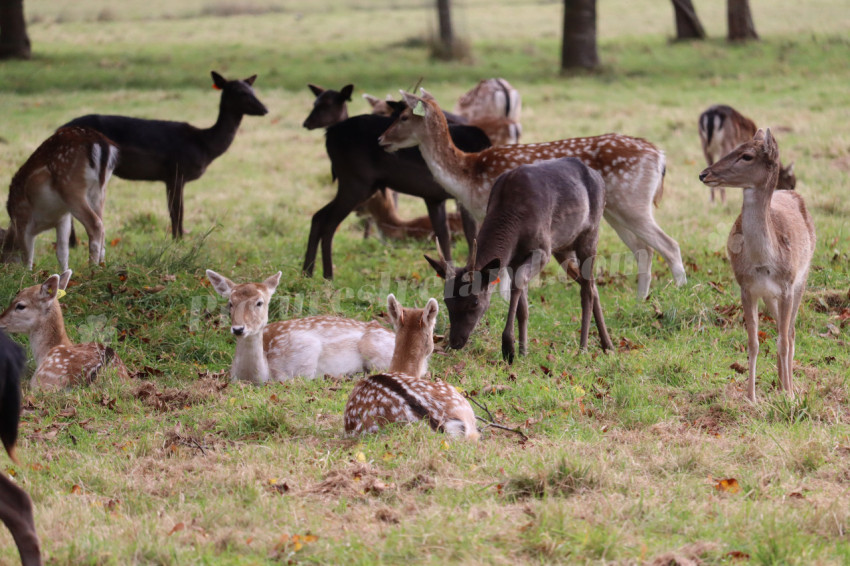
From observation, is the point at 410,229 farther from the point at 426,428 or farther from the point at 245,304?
the point at 426,428

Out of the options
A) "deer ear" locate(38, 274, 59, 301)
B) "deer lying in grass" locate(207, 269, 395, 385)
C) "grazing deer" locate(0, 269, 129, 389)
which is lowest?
"deer lying in grass" locate(207, 269, 395, 385)

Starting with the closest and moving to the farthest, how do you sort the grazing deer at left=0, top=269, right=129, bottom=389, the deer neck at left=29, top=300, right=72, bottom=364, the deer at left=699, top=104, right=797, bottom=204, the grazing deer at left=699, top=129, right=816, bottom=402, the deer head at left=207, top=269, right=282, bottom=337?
the grazing deer at left=699, top=129, right=816, bottom=402 < the grazing deer at left=0, top=269, right=129, bottom=389 < the deer head at left=207, top=269, right=282, bottom=337 < the deer neck at left=29, top=300, right=72, bottom=364 < the deer at left=699, top=104, right=797, bottom=204

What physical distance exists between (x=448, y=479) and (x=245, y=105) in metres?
6.80

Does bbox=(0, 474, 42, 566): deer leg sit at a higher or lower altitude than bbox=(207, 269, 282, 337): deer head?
higher

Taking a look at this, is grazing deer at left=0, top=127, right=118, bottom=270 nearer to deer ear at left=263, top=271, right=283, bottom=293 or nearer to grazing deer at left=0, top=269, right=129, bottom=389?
grazing deer at left=0, top=269, right=129, bottom=389

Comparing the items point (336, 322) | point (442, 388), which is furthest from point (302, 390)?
point (442, 388)

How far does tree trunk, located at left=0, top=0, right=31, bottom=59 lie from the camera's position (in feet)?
69.3

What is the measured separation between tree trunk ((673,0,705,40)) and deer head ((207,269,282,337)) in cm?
2060

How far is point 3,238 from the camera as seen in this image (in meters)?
8.40

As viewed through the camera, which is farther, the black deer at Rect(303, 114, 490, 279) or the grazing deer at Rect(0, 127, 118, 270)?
the black deer at Rect(303, 114, 490, 279)

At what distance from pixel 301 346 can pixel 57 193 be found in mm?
3001

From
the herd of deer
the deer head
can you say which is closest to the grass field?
the herd of deer

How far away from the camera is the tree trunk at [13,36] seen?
21.1 metres

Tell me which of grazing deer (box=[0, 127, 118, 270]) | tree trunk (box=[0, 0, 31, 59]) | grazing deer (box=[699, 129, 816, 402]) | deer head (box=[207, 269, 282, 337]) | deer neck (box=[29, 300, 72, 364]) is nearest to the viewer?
grazing deer (box=[699, 129, 816, 402])
